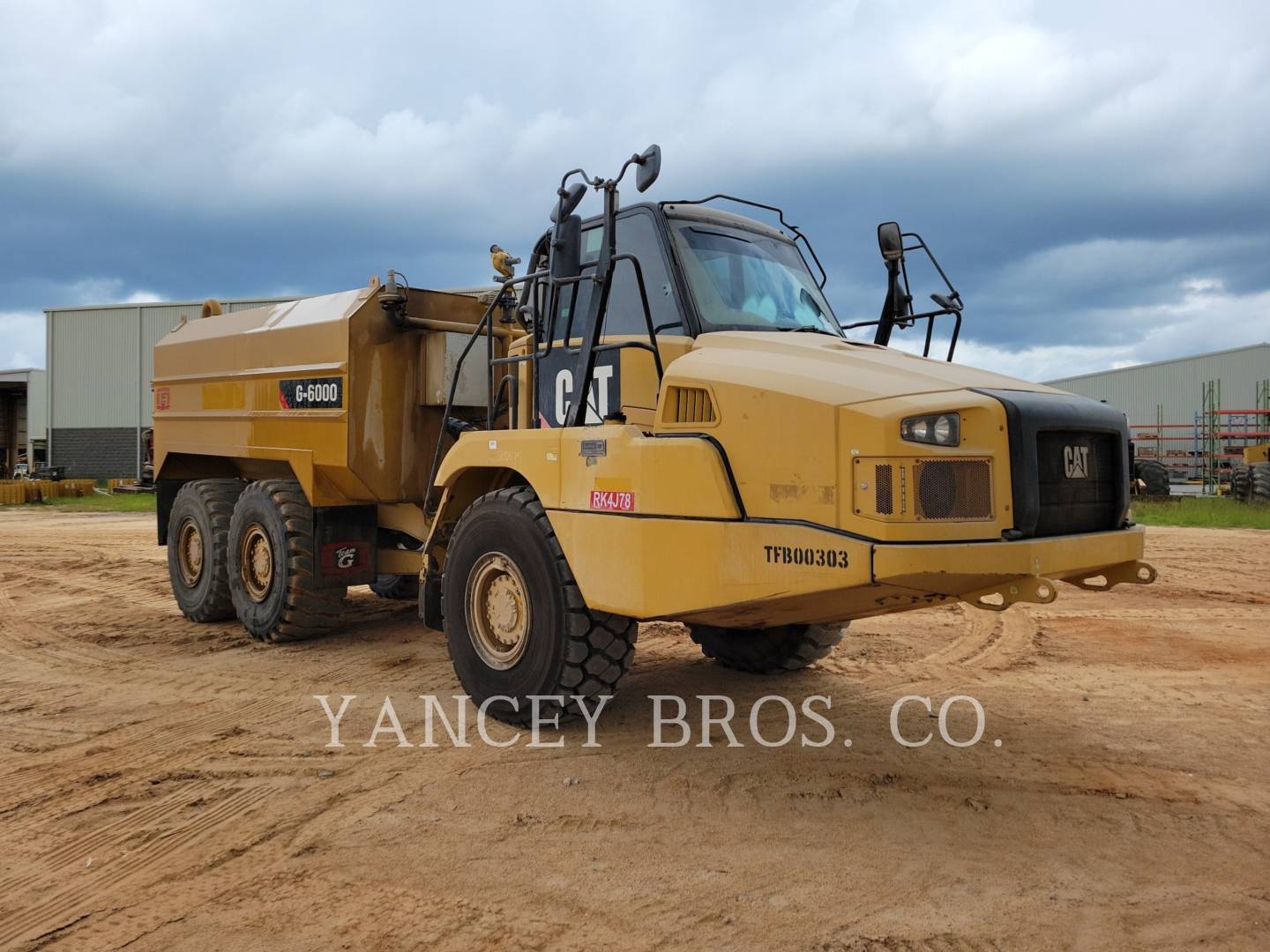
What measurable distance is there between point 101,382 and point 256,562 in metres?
32.1

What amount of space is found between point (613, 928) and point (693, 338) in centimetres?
274


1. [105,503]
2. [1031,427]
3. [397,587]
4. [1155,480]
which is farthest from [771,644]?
[105,503]

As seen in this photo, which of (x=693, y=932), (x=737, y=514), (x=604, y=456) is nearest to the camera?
(x=693, y=932)

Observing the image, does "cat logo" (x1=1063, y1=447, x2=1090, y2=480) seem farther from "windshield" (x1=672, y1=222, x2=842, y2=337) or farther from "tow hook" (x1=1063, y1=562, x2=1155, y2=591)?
"windshield" (x1=672, y1=222, x2=842, y2=337)

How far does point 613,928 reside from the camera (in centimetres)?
327

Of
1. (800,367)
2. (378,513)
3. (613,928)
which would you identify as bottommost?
(613,928)

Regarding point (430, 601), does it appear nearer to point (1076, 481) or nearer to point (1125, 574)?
point (1076, 481)

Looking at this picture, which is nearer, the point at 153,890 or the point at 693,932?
the point at 693,932

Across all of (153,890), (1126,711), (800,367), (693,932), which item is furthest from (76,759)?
(1126,711)

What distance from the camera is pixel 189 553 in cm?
933

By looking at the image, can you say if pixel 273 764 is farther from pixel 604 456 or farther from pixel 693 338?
pixel 693 338

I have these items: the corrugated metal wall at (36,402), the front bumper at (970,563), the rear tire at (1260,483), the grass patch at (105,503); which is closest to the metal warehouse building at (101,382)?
the grass patch at (105,503)

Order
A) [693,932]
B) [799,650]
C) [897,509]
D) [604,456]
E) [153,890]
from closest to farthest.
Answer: [693,932], [153,890], [897,509], [604,456], [799,650]

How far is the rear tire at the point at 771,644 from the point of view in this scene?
656 cm
